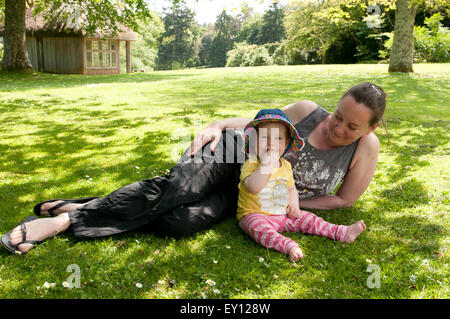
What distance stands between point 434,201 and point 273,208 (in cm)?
209

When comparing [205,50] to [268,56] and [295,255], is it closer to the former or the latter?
[268,56]

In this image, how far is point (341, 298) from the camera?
7.74ft

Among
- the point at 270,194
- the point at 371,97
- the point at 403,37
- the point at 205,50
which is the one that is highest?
the point at 205,50

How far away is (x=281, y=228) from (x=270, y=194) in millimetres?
361

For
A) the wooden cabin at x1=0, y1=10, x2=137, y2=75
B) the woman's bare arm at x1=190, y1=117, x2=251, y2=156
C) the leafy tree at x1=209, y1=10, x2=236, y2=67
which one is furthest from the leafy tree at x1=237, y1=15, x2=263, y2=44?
the woman's bare arm at x1=190, y1=117, x2=251, y2=156

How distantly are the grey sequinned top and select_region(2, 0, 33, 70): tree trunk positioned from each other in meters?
20.6

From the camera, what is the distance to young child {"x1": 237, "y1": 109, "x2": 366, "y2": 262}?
2.89m

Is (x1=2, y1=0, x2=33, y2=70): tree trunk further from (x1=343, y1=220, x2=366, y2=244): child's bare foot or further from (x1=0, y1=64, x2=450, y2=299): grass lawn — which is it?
(x1=343, y1=220, x2=366, y2=244): child's bare foot

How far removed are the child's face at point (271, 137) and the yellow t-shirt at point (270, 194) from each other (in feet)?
0.51

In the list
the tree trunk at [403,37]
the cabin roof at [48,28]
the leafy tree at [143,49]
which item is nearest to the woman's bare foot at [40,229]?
the tree trunk at [403,37]

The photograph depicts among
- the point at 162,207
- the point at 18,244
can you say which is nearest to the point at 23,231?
the point at 18,244

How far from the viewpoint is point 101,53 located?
28156mm

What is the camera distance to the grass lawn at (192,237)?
Answer: 2.45 m

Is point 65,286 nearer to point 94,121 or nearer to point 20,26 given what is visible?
point 94,121
